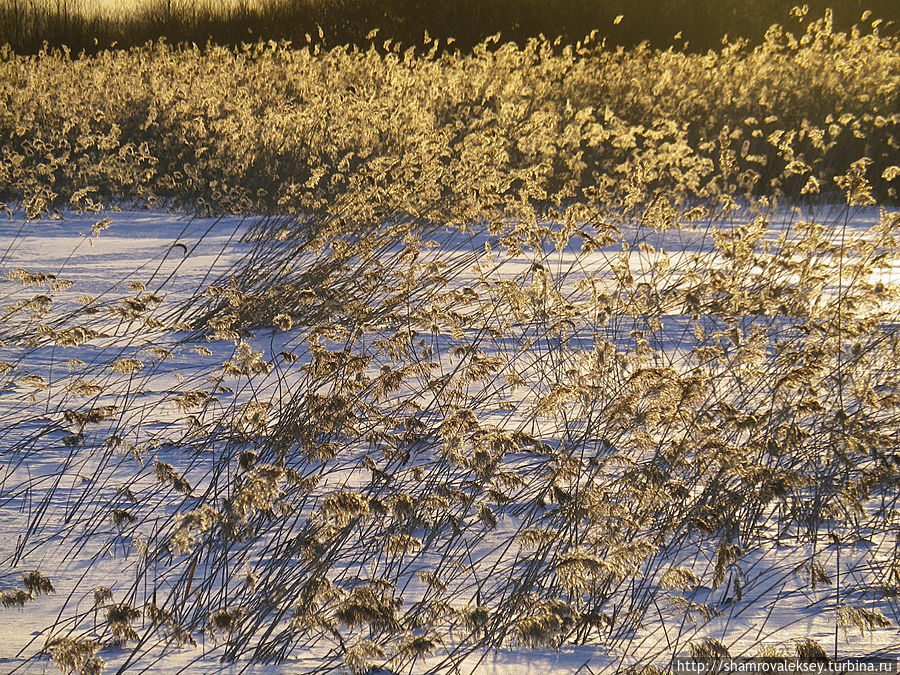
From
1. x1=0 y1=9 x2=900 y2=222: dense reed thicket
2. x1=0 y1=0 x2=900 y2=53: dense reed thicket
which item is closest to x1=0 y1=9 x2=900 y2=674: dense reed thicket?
x1=0 y1=9 x2=900 y2=222: dense reed thicket

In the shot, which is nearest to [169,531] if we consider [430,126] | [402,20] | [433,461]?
[433,461]

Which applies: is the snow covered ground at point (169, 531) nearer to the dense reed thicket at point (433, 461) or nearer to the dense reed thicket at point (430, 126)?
the dense reed thicket at point (433, 461)

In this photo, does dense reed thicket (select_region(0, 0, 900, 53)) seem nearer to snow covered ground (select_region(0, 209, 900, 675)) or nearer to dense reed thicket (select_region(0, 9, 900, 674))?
dense reed thicket (select_region(0, 9, 900, 674))

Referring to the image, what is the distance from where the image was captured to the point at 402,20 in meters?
16.9

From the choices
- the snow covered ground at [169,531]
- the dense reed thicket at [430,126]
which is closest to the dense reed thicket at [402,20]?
the dense reed thicket at [430,126]

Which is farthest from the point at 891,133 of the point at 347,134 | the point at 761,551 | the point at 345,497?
the point at 345,497

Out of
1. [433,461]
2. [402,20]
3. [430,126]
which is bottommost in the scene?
[433,461]

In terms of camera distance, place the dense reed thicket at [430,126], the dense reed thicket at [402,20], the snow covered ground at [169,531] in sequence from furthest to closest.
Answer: the dense reed thicket at [402,20] < the dense reed thicket at [430,126] < the snow covered ground at [169,531]

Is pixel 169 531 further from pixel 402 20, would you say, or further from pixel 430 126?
pixel 402 20

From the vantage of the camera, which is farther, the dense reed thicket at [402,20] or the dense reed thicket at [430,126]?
the dense reed thicket at [402,20]

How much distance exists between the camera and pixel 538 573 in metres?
2.28

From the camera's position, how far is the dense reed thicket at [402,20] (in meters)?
16.4

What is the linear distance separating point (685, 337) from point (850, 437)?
1709 millimetres

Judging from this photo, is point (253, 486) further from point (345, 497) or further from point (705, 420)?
point (705, 420)
